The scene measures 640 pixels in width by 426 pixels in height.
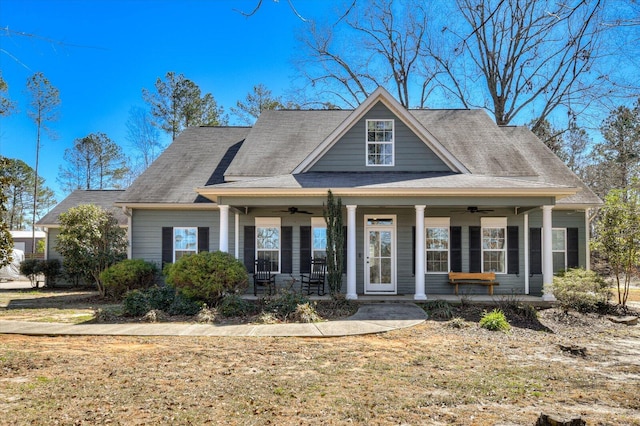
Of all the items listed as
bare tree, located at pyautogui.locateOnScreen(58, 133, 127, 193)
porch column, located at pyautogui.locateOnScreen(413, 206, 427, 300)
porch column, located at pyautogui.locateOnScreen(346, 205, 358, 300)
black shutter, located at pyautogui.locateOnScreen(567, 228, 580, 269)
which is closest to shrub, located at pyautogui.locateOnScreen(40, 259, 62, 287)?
porch column, located at pyautogui.locateOnScreen(346, 205, 358, 300)

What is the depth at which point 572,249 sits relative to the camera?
13703 mm

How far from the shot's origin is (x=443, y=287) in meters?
13.1

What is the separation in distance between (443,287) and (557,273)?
3696 millimetres

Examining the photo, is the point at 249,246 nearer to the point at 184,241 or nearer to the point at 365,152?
the point at 184,241

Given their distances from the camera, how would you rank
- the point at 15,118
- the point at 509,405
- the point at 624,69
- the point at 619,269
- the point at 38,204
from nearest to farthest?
the point at 509,405
the point at 624,69
the point at 619,269
the point at 15,118
the point at 38,204

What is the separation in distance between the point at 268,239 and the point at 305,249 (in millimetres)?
1199

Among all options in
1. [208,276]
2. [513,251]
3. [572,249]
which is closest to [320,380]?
[208,276]

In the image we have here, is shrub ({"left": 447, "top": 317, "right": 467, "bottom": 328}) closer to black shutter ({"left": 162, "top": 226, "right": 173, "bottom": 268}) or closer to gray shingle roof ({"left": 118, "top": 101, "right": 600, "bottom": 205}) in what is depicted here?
gray shingle roof ({"left": 118, "top": 101, "right": 600, "bottom": 205})

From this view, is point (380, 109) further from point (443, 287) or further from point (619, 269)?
point (619, 269)

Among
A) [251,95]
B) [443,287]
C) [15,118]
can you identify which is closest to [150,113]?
[251,95]

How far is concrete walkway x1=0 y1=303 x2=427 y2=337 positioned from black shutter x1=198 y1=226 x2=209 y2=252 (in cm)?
512

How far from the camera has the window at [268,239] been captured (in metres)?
13.5

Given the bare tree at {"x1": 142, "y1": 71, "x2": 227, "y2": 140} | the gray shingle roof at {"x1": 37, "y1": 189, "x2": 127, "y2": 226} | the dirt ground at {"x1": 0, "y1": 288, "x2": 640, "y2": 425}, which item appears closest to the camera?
the dirt ground at {"x1": 0, "y1": 288, "x2": 640, "y2": 425}

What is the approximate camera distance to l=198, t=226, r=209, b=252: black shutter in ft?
45.8
